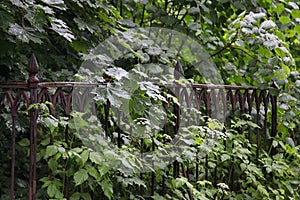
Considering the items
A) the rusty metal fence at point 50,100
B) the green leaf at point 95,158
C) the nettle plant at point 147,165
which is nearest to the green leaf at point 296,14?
the rusty metal fence at point 50,100

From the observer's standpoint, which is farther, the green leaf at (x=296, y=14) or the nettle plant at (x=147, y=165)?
the green leaf at (x=296, y=14)

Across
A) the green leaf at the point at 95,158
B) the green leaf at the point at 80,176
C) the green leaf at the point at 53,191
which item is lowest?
the green leaf at the point at 53,191

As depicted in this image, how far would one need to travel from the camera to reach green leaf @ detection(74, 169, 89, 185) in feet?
7.31

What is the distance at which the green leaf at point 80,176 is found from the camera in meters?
2.23

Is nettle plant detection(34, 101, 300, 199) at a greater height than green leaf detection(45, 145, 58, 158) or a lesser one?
lesser

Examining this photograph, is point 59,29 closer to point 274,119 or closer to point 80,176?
point 80,176

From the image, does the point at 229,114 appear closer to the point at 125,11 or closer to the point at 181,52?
the point at 181,52

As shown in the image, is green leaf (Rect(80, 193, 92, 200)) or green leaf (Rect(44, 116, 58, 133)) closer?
green leaf (Rect(44, 116, 58, 133))

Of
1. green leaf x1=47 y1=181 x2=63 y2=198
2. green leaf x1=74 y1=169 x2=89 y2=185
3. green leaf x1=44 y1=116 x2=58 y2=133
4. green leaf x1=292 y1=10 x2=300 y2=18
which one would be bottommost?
green leaf x1=47 y1=181 x2=63 y2=198

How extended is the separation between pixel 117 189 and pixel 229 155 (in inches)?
38.5

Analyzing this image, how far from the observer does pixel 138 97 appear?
2.41 m

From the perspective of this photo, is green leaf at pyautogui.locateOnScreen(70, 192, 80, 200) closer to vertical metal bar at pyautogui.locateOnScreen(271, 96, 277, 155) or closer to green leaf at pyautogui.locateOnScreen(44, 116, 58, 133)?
green leaf at pyautogui.locateOnScreen(44, 116, 58, 133)

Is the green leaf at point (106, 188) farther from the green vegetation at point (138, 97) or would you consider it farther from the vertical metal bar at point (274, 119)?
the vertical metal bar at point (274, 119)

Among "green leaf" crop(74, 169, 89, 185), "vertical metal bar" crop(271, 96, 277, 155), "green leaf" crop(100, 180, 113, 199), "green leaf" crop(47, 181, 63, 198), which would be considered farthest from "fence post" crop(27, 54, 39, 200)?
"vertical metal bar" crop(271, 96, 277, 155)
